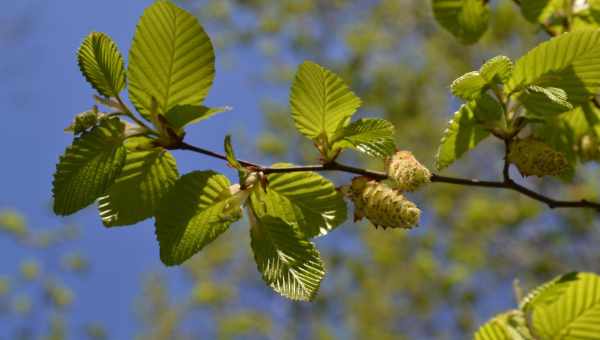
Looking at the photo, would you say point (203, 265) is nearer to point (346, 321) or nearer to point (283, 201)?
point (346, 321)

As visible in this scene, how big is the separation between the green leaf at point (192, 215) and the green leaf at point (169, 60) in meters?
0.12

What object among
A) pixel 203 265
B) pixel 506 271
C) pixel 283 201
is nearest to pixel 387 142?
pixel 283 201

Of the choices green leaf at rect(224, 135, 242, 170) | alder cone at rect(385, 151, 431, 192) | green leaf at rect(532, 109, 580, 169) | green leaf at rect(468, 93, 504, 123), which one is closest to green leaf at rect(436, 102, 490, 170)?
green leaf at rect(468, 93, 504, 123)

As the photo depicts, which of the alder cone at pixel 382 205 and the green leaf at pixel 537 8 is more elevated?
the green leaf at pixel 537 8

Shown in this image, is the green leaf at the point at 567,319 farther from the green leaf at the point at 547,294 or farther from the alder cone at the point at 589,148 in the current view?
the alder cone at the point at 589,148

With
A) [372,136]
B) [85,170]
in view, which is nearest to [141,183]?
[85,170]

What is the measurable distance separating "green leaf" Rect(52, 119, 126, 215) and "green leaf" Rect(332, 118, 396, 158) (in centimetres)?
34

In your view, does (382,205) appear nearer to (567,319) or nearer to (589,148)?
(567,319)

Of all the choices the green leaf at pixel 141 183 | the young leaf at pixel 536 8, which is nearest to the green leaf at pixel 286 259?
the green leaf at pixel 141 183

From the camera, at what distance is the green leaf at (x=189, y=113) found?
2.60 ft

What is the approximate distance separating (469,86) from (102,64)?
517 mm

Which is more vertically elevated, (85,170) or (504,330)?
(85,170)

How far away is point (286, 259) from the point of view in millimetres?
794

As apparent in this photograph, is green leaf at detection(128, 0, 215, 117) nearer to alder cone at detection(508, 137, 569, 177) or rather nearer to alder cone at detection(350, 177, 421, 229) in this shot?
alder cone at detection(350, 177, 421, 229)
